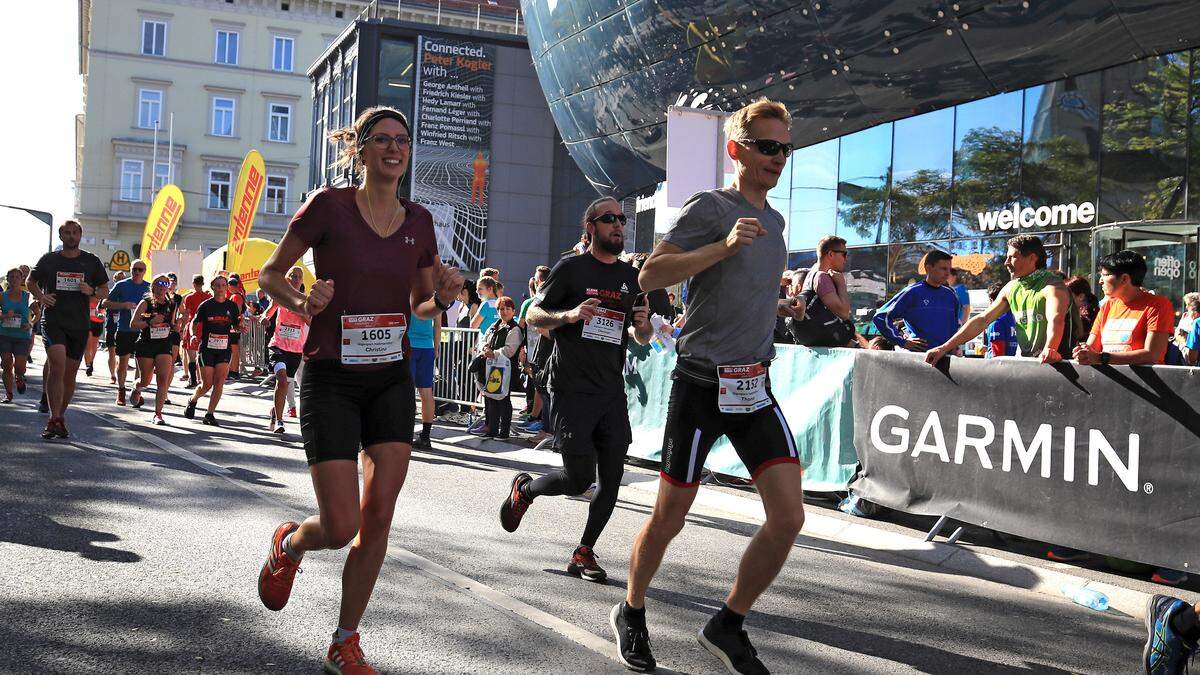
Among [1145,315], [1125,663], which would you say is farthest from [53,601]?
[1145,315]

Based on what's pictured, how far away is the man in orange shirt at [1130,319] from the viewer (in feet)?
22.2

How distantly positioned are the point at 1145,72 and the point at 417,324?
1012cm

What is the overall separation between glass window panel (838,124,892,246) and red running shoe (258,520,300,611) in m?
16.5

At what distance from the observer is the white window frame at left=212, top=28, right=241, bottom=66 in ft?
210

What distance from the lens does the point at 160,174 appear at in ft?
206

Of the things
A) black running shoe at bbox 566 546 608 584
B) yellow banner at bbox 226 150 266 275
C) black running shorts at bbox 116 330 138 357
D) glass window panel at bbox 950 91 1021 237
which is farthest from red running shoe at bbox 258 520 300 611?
yellow banner at bbox 226 150 266 275

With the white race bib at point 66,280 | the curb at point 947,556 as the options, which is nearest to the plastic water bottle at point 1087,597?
the curb at point 947,556

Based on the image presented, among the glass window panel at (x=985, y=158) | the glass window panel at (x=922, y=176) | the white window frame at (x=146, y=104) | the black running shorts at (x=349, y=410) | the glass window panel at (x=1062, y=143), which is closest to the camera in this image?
the black running shorts at (x=349, y=410)

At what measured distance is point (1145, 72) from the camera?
14625 mm

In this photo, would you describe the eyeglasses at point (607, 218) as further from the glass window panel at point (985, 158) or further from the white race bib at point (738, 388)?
the glass window panel at point (985, 158)

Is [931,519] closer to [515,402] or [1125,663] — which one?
[1125,663]

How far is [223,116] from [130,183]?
6.55 meters

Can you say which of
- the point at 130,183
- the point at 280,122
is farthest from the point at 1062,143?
the point at 130,183

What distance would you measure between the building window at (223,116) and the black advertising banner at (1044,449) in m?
62.8
